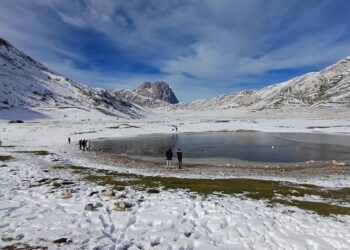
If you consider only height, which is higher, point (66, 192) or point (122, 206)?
point (66, 192)

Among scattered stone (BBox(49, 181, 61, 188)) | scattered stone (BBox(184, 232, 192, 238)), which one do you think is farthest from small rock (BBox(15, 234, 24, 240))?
scattered stone (BBox(49, 181, 61, 188))

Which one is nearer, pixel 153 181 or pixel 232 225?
pixel 232 225

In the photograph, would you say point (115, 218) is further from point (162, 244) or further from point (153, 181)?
point (153, 181)

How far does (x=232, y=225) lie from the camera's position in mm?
14305

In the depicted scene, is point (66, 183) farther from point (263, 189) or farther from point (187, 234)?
point (263, 189)

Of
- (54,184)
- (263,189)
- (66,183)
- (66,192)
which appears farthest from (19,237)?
(263,189)

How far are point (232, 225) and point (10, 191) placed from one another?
1294 cm

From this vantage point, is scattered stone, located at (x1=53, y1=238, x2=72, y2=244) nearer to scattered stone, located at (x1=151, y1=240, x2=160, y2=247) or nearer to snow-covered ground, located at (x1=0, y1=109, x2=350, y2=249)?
snow-covered ground, located at (x1=0, y1=109, x2=350, y2=249)

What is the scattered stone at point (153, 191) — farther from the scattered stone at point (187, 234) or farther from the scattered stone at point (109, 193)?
the scattered stone at point (187, 234)

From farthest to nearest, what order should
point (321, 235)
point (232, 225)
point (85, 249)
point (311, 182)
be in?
point (311, 182) → point (232, 225) → point (321, 235) → point (85, 249)

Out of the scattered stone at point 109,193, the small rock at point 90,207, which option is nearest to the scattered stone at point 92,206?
the small rock at point 90,207

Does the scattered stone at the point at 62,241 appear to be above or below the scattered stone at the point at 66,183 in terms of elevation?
below

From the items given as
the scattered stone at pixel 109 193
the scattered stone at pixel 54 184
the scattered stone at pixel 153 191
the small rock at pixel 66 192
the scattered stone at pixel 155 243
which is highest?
the scattered stone at pixel 54 184

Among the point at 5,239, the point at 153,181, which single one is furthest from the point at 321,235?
the point at 153,181
